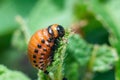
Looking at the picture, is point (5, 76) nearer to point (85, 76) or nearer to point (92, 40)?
point (85, 76)

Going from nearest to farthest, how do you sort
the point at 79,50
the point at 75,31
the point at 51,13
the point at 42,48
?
1. the point at 42,48
2. the point at 79,50
3. the point at 75,31
4. the point at 51,13

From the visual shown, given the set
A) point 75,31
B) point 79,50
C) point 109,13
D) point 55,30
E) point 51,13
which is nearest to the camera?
point 55,30

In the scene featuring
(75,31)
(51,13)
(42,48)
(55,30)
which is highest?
(51,13)

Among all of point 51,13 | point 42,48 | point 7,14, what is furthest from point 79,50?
point 7,14

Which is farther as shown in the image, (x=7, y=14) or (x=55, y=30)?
(x=7, y=14)

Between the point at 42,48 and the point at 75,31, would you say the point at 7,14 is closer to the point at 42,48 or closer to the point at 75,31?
the point at 75,31

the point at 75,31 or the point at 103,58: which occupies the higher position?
the point at 75,31

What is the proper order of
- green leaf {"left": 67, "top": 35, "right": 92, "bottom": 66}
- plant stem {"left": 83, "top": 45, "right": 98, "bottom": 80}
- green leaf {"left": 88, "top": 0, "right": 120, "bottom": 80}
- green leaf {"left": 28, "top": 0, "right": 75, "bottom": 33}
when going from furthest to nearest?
green leaf {"left": 28, "top": 0, "right": 75, "bottom": 33} < green leaf {"left": 88, "top": 0, "right": 120, "bottom": 80} < plant stem {"left": 83, "top": 45, "right": 98, "bottom": 80} < green leaf {"left": 67, "top": 35, "right": 92, "bottom": 66}

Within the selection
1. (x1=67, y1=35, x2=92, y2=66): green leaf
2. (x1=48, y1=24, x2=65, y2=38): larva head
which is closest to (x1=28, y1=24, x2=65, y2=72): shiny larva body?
(x1=48, y1=24, x2=65, y2=38): larva head

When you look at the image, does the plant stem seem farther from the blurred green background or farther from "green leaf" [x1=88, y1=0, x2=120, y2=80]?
"green leaf" [x1=88, y1=0, x2=120, y2=80]

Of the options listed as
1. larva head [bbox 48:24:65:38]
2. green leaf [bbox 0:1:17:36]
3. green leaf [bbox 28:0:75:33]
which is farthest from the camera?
green leaf [bbox 0:1:17:36]
